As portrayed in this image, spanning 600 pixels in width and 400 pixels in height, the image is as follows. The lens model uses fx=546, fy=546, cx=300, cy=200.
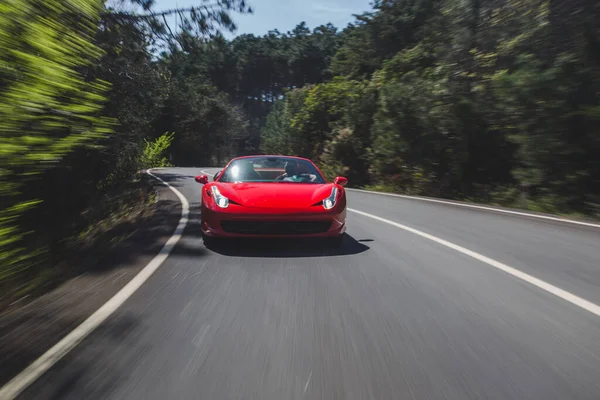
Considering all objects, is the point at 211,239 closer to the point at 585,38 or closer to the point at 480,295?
the point at 480,295

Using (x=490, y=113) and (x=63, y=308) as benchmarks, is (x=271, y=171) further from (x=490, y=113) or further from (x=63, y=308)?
(x=490, y=113)

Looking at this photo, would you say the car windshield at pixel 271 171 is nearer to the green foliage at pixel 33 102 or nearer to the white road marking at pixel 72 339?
the white road marking at pixel 72 339

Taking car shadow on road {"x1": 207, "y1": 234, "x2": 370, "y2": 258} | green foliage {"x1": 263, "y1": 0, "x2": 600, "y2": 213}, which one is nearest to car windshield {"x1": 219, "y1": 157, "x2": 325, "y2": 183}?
car shadow on road {"x1": 207, "y1": 234, "x2": 370, "y2": 258}

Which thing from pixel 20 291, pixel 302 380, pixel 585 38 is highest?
pixel 585 38

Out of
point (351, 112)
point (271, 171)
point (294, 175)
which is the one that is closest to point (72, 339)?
point (294, 175)

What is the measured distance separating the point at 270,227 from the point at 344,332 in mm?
3088

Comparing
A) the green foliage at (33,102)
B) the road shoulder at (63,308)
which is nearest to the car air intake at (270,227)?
the road shoulder at (63,308)

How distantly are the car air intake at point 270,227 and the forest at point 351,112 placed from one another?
1.82 m

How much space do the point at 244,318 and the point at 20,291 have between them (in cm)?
265

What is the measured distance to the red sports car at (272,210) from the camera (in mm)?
6738

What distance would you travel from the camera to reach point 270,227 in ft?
22.2

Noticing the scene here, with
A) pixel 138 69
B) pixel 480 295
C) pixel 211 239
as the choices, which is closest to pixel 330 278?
pixel 480 295

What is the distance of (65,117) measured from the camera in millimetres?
4000

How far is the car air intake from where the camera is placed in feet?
22.1
